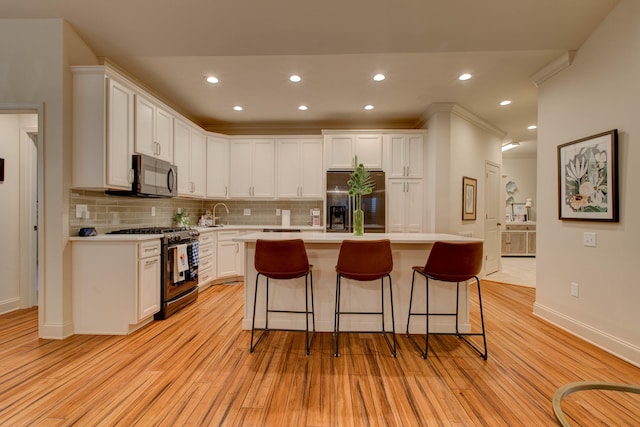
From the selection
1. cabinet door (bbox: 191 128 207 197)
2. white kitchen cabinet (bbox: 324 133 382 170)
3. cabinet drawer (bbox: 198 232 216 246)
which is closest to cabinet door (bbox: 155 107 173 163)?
cabinet door (bbox: 191 128 207 197)

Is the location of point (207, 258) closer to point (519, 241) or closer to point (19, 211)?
point (19, 211)

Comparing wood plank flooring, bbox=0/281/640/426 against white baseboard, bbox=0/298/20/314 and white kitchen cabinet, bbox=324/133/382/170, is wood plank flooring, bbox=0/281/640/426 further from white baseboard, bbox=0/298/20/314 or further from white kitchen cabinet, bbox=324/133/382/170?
white kitchen cabinet, bbox=324/133/382/170

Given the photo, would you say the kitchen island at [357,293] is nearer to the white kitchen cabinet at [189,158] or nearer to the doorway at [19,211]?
the white kitchen cabinet at [189,158]

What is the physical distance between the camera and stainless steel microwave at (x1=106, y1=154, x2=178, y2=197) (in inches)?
115

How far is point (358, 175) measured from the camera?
8.81 ft

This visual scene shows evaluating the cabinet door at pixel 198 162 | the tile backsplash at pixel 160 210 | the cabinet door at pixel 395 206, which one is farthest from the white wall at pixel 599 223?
the cabinet door at pixel 198 162

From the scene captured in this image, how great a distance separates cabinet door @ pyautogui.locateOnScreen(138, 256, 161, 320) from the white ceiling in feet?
7.19

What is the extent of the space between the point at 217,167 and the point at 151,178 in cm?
177

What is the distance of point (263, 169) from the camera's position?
4.99 metres

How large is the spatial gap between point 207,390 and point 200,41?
10.1ft

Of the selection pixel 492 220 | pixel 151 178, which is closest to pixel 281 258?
pixel 151 178

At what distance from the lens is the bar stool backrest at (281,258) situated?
7.32 ft

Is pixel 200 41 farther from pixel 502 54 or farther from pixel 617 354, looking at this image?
pixel 617 354

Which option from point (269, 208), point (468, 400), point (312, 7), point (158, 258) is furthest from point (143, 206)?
point (468, 400)
